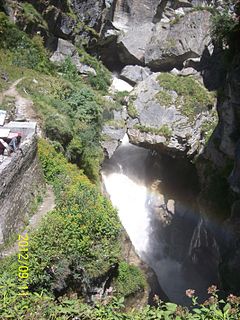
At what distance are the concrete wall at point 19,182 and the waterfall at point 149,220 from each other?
1017cm

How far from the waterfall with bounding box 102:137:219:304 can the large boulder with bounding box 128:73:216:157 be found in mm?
2588

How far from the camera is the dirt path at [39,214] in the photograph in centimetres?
929

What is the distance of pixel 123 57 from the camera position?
2872cm

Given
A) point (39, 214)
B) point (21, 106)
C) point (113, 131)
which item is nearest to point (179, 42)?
point (113, 131)

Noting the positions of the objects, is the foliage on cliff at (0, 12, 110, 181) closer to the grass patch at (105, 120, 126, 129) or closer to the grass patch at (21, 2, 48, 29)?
the grass patch at (21, 2, 48, 29)

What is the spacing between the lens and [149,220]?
2358 cm

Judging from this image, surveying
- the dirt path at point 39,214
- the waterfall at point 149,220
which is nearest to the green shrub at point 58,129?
the dirt path at point 39,214

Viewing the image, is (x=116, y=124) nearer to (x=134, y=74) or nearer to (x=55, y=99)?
(x=55, y=99)

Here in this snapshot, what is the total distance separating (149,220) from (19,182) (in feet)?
47.1

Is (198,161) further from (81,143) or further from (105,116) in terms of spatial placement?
(81,143)

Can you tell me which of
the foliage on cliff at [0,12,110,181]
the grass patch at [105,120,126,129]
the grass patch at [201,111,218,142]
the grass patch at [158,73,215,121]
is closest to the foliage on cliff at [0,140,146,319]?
the foliage on cliff at [0,12,110,181]

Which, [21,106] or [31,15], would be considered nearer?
[21,106]
